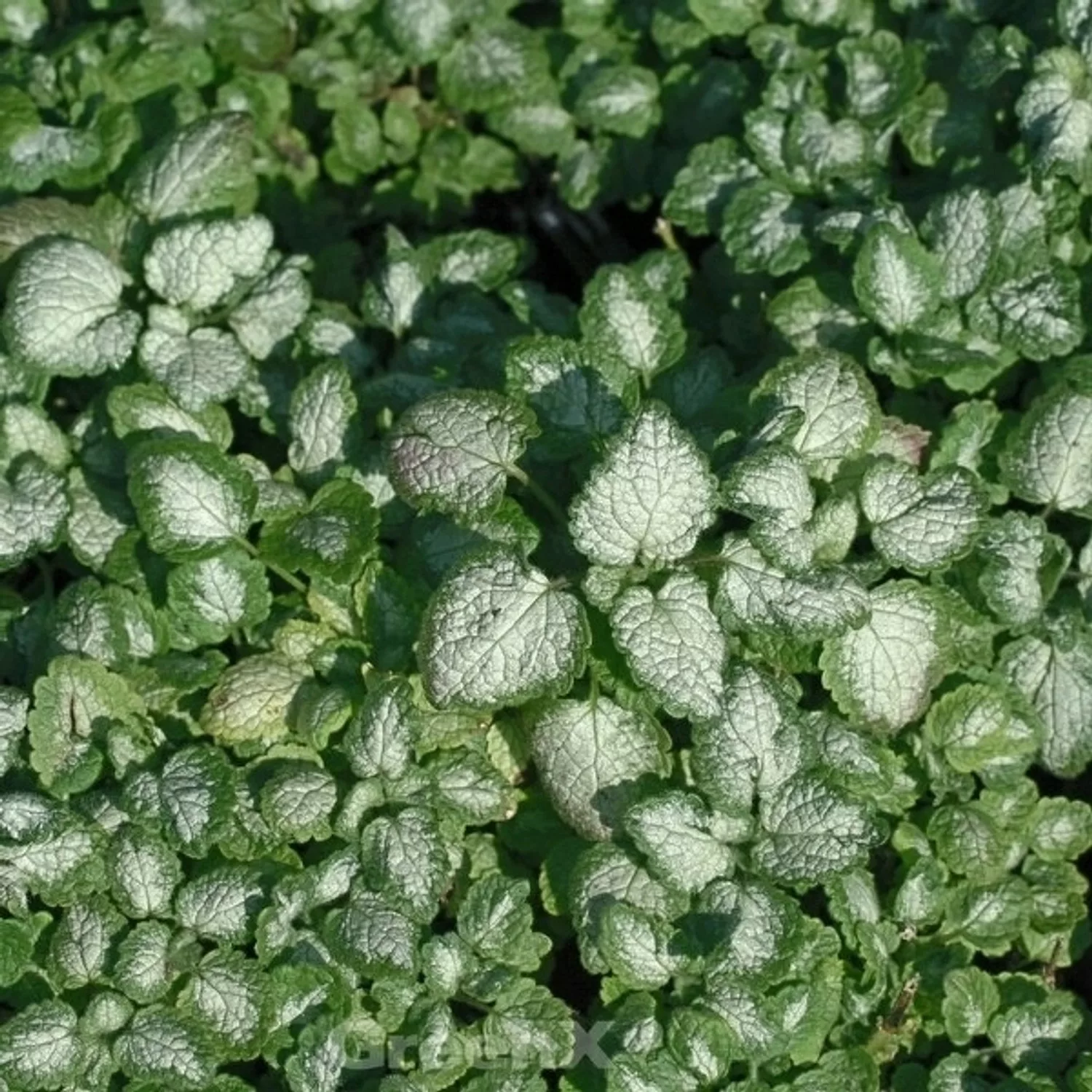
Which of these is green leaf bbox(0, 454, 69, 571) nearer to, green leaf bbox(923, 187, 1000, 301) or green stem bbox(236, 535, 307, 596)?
green stem bbox(236, 535, 307, 596)

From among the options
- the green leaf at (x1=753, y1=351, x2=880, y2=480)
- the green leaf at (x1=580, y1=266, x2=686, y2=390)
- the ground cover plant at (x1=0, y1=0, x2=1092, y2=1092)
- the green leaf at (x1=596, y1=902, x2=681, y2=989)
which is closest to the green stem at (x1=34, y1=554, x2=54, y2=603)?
the ground cover plant at (x1=0, y1=0, x2=1092, y2=1092)

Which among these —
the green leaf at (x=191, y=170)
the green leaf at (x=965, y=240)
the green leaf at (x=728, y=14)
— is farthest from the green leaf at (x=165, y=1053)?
the green leaf at (x=728, y=14)

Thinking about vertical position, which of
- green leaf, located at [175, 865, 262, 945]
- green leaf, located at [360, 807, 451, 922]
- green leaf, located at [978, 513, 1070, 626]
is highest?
green leaf, located at [978, 513, 1070, 626]

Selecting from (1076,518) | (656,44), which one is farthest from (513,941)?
(656,44)

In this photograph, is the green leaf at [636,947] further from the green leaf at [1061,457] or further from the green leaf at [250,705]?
the green leaf at [1061,457]

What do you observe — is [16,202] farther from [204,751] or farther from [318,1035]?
[318,1035]

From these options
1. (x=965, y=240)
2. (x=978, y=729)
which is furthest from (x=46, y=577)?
(x=965, y=240)
